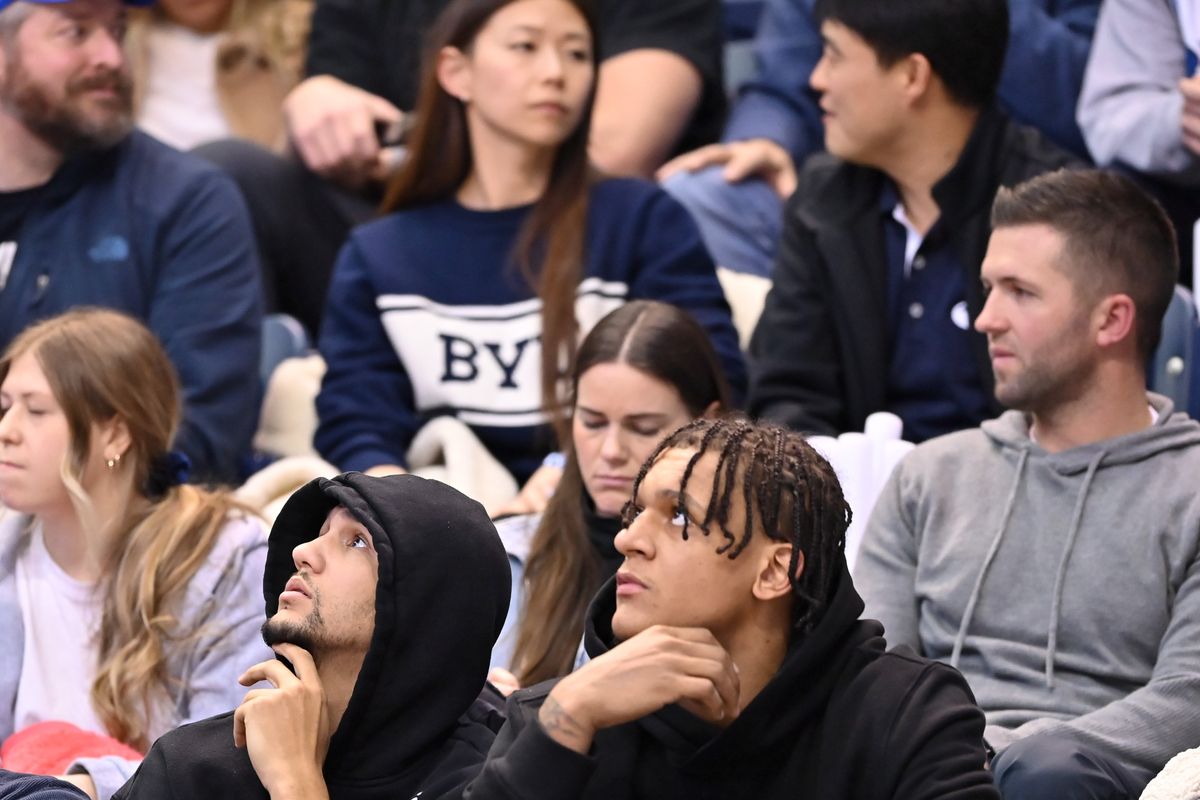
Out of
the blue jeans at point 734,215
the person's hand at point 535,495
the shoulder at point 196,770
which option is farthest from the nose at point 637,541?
the blue jeans at point 734,215

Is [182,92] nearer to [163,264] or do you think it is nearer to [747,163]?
[163,264]

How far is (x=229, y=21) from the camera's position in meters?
5.15

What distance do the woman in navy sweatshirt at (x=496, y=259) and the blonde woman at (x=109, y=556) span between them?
2.15ft

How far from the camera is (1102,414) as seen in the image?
306 centimetres

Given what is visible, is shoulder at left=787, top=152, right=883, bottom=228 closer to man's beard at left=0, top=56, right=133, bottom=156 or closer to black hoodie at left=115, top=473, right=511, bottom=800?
man's beard at left=0, top=56, right=133, bottom=156

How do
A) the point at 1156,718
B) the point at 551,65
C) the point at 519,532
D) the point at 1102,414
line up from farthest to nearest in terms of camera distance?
the point at 551,65
the point at 519,532
the point at 1102,414
the point at 1156,718

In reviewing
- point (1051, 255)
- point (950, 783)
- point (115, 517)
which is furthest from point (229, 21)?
point (950, 783)

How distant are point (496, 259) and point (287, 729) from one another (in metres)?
1.87

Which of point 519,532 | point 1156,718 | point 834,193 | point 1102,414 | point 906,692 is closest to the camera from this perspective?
point 906,692

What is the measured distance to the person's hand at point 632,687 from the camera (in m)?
2.20

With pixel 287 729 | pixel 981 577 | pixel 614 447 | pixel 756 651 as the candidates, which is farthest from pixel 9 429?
pixel 981 577

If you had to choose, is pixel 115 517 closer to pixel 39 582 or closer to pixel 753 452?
pixel 39 582

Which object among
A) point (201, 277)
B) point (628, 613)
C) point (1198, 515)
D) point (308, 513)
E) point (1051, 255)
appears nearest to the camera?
point (628, 613)

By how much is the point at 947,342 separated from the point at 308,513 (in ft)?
4.99
